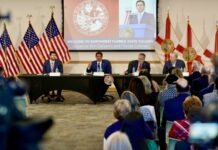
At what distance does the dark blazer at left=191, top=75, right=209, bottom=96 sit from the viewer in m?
5.93

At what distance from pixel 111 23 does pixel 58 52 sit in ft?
5.22

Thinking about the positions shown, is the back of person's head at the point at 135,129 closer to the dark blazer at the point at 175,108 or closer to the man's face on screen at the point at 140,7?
the dark blazer at the point at 175,108

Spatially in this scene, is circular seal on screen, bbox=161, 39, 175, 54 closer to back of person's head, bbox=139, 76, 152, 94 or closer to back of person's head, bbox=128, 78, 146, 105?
back of person's head, bbox=139, 76, 152, 94

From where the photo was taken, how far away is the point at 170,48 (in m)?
11.1

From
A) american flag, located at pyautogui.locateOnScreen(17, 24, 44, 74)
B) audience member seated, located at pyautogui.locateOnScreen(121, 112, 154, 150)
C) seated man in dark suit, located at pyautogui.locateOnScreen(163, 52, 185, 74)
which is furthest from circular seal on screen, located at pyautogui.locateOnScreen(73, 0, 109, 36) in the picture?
audience member seated, located at pyautogui.locateOnScreen(121, 112, 154, 150)

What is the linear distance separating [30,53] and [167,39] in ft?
11.6

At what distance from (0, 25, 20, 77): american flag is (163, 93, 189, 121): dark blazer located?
24.1ft

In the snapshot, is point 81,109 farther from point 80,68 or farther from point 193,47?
point 193,47

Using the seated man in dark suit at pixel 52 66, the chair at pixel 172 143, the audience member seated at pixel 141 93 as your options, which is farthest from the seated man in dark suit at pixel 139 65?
the chair at pixel 172 143

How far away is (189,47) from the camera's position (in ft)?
36.3

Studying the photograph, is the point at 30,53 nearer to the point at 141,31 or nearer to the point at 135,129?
the point at 141,31

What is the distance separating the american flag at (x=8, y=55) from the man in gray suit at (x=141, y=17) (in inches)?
124

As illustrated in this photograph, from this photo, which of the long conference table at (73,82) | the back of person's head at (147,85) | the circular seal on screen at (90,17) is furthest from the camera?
the circular seal on screen at (90,17)

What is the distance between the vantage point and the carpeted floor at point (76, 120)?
19.5ft
